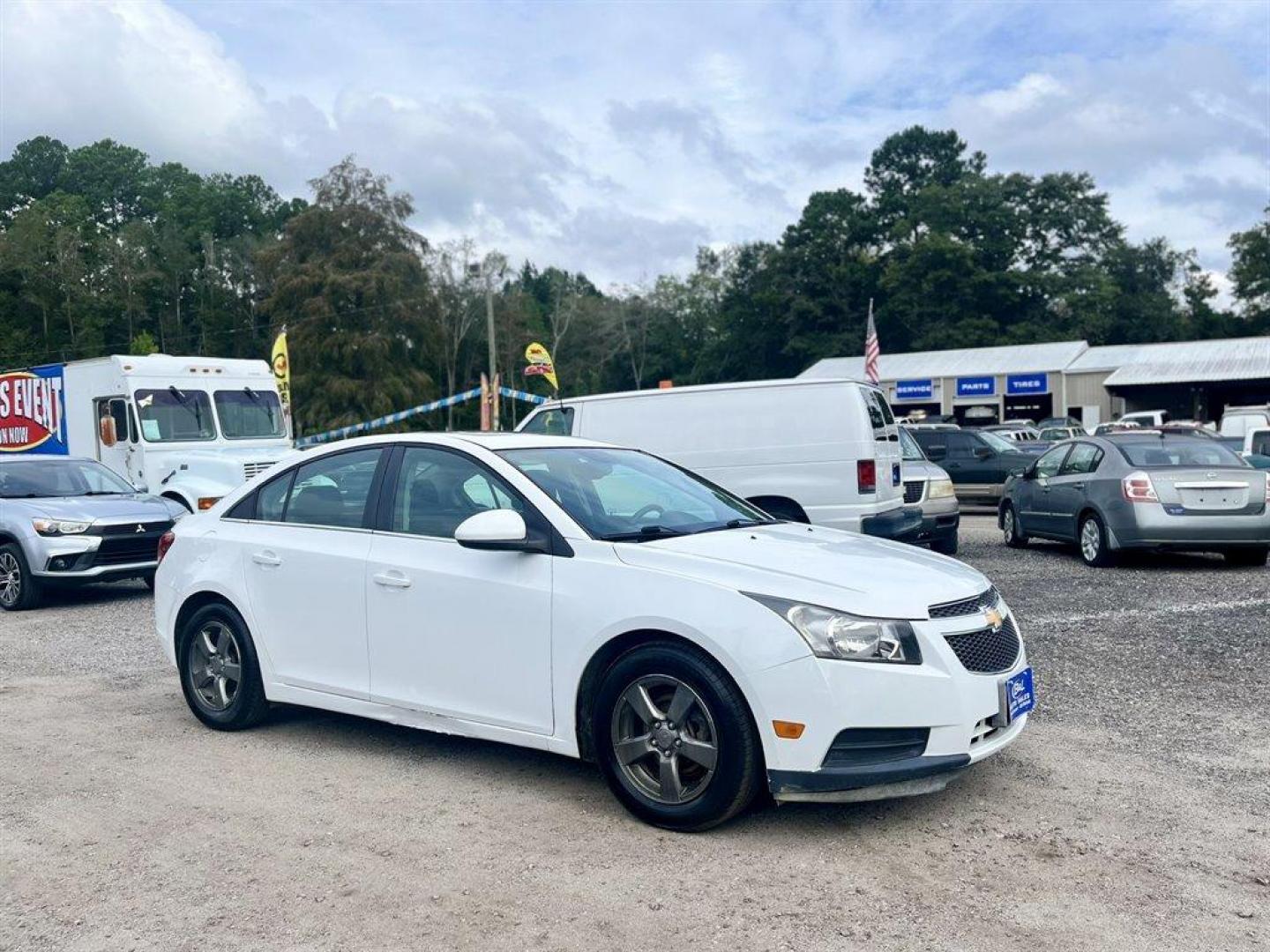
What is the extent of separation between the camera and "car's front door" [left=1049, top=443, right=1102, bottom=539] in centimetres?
1283

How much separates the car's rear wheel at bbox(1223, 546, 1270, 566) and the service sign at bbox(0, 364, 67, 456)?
660 inches

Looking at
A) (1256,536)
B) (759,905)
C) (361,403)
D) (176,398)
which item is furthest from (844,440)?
(361,403)

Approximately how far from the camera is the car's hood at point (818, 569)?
454cm

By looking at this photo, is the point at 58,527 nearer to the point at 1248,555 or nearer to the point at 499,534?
the point at 499,534

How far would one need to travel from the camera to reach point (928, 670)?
4.46m

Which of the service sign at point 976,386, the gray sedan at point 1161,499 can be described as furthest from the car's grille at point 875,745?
the service sign at point 976,386

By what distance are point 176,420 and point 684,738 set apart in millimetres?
14222

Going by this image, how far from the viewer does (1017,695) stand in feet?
15.9

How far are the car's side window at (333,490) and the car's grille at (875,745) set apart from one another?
107 inches

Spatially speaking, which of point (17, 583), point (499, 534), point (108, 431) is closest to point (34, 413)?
point (108, 431)

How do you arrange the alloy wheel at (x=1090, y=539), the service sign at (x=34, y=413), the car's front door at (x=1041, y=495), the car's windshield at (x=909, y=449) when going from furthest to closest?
the service sign at (x=34, y=413) → the car's windshield at (x=909, y=449) → the car's front door at (x=1041, y=495) → the alloy wheel at (x=1090, y=539)

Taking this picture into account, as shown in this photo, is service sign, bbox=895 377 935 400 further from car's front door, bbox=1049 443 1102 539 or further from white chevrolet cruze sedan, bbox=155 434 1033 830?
white chevrolet cruze sedan, bbox=155 434 1033 830

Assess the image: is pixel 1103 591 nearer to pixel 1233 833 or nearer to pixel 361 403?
pixel 1233 833

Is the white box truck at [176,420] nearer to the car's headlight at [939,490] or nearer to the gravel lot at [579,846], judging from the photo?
the car's headlight at [939,490]
